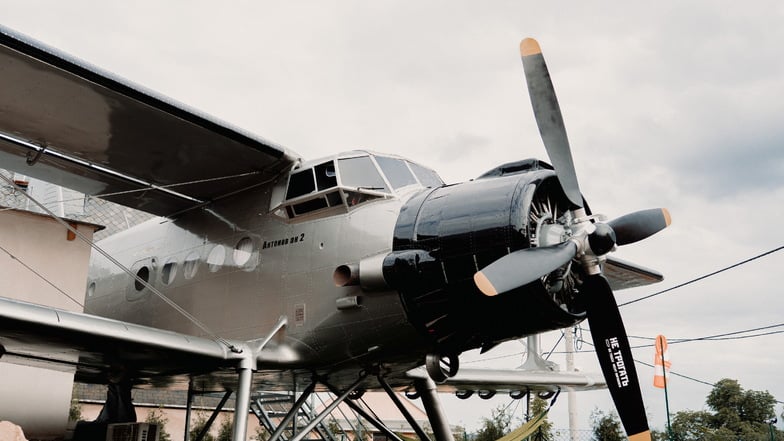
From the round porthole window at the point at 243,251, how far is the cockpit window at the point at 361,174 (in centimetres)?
187

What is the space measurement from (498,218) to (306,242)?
297 cm

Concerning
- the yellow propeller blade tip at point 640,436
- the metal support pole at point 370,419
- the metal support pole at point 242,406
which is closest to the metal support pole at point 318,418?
the metal support pole at point 242,406

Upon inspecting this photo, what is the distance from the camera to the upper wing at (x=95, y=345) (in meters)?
7.53

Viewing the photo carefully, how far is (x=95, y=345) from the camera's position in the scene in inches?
334

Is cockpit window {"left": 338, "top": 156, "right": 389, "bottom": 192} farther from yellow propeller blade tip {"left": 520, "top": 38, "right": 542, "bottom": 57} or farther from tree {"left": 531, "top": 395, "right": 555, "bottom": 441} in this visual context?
tree {"left": 531, "top": 395, "right": 555, "bottom": 441}

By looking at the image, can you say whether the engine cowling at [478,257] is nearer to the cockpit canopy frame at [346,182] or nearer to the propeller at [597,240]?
the propeller at [597,240]

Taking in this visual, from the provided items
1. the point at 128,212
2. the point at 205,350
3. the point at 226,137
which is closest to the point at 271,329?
the point at 205,350

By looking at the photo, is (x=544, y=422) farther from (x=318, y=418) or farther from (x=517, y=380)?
(x=318, y=418)

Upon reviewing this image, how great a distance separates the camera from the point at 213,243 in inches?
408

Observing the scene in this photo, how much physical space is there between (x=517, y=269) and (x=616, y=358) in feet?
6.79

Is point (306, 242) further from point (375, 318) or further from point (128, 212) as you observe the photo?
point (128, 212)

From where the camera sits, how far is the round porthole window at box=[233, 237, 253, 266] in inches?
385

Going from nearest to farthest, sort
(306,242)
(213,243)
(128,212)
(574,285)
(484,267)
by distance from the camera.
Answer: (484,267) < (574,285) < (306,242) < (213,243) < (128,212)

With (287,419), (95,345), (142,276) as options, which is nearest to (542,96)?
(287,419)
